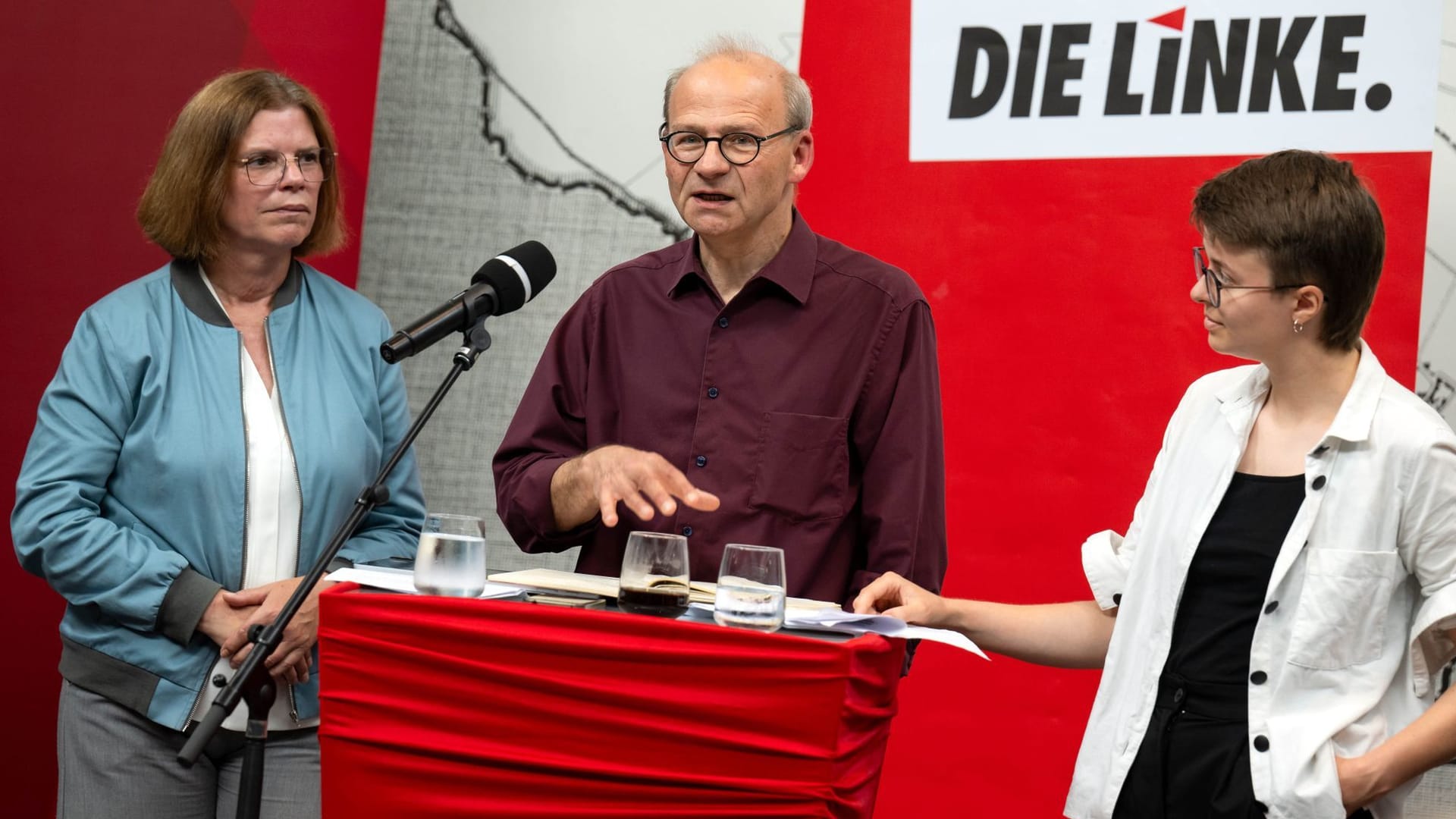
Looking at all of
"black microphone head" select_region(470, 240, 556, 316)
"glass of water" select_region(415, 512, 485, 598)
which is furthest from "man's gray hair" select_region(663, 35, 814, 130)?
"glass of water" select_region(415, 512, 485, 598)

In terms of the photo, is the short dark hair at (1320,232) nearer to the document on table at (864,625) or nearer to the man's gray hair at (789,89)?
the man's gray hair at (789,89)

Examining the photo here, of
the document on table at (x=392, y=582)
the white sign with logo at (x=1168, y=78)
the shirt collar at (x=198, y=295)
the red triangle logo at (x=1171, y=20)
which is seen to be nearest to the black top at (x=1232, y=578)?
the document on table at (x=392, y=582)

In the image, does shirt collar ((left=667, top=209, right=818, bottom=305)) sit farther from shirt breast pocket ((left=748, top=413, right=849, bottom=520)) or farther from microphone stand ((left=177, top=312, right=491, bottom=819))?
microphone stand ((left=177, top=312, right=491, bottom=819))

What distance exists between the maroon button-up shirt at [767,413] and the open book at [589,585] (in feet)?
0.73

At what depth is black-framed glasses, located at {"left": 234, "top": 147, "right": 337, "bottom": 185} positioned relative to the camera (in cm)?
251

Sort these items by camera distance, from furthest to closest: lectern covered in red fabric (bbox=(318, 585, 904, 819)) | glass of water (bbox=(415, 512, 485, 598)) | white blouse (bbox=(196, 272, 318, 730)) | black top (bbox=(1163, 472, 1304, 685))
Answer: white blouse (bbox=(196, 272, 318, 730)), black top (bbox=(1163, 472, 1304, 685)), glass of water (bbox=(415, 512, 485, 598)), lectern covered in red fabric (bbox=(318, 585, 904, 819))

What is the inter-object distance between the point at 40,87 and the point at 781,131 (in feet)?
5.53

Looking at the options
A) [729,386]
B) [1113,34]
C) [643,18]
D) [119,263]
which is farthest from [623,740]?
[643,18]

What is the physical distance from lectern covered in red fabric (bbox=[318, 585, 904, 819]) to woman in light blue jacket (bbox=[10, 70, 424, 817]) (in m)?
0.79

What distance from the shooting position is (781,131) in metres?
2.14

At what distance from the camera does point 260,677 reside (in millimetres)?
1675

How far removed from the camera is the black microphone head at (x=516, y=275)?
1.83 meters

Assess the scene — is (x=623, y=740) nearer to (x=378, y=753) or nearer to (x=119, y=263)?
(x=378, y=753)

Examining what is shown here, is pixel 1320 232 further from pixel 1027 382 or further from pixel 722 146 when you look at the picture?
pixel 1027 382
